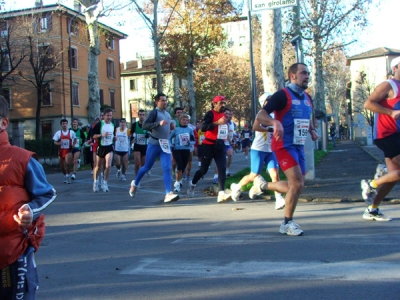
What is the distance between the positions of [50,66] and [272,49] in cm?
3347

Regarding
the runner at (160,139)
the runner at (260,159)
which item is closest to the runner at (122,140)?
the runner at (160,139)

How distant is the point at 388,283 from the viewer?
14.2 ft

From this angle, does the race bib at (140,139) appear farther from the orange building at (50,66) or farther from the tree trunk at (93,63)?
the orange building at (50,66)

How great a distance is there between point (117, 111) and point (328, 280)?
5982 centimetres

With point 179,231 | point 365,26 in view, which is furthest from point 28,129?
point 179,231

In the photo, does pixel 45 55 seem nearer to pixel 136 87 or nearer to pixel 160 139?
pixel 136 87

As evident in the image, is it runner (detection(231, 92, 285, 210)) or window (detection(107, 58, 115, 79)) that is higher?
window (detection(107, 58, 115, 79))

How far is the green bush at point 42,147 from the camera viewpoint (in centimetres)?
3244

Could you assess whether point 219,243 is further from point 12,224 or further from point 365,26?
point 365,26

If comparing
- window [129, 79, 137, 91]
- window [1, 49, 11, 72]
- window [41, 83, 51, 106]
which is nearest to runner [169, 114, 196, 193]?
window [1, 49, 11, 72]

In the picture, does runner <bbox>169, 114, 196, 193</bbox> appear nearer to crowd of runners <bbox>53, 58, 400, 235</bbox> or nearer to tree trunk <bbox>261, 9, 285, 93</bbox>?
crowd of runners <bbox>53, 58, 400, 235</bbox>

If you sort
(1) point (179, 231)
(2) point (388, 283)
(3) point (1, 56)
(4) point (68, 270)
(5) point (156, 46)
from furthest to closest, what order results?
(3) point (1, 56)
(5) point (156, 46)
(1) point (179, 231)
(4) point (68, 270)
(2) point (388, 283)

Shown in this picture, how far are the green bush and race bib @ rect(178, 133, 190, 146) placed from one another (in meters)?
21.7

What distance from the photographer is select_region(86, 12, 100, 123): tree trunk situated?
26952 mm
